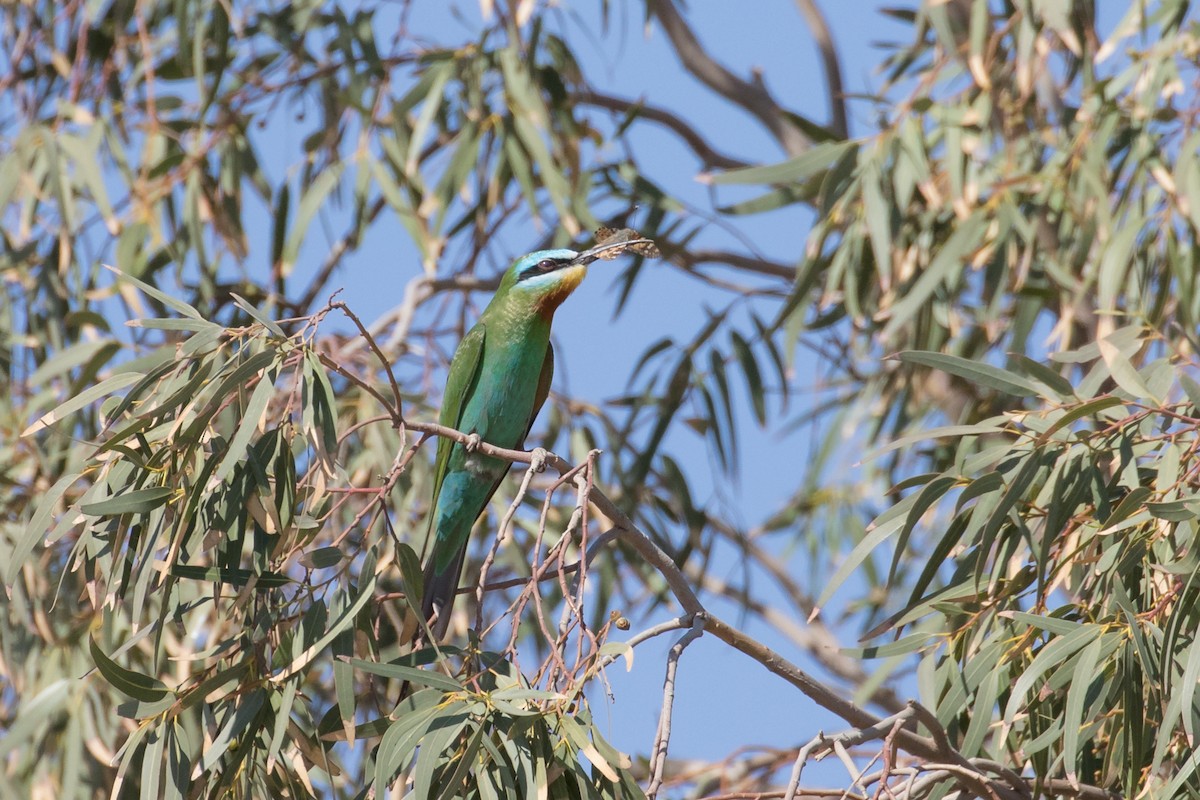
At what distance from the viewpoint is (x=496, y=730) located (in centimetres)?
197

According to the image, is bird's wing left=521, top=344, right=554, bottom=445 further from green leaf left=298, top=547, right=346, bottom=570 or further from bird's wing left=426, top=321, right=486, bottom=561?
green leaf left=298, top=547, right=346, bottom=570

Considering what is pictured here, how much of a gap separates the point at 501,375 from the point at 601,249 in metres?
0.48

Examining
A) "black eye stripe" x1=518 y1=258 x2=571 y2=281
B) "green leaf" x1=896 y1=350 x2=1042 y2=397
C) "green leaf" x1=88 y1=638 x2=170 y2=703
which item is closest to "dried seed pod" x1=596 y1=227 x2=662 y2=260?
"black eye stripe" x1=518 y1=258 x2=571 y2=281

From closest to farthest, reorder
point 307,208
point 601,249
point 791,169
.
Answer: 1. point 601,249
2. point 791,169
3. point 307,208

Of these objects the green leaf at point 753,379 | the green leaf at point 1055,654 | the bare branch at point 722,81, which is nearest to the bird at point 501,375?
the green leaf at point 753,379

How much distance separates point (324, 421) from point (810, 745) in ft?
2.92

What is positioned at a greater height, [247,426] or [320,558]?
[247,426]

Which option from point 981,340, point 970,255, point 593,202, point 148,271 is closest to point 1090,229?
point 970,255

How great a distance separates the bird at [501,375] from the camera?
3.55m

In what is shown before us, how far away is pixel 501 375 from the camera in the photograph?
3.70 meters

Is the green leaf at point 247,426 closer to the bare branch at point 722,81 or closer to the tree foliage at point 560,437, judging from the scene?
the tree foliage at point 560,437

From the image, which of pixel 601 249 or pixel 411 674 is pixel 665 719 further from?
pixel 601 249

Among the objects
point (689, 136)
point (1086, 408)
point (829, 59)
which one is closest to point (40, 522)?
point (1086, 408)

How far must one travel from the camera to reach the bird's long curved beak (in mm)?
3181
